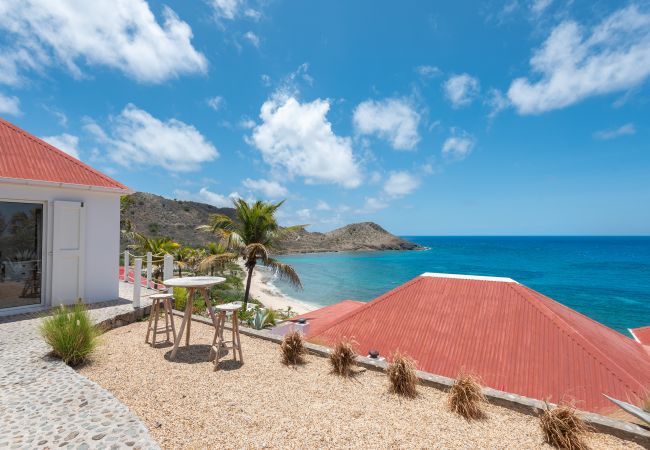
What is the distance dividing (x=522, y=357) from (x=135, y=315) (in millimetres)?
9234

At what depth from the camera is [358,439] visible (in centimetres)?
366

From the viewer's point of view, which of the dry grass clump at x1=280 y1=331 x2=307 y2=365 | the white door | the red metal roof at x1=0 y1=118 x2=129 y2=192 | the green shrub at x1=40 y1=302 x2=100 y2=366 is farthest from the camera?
the white door

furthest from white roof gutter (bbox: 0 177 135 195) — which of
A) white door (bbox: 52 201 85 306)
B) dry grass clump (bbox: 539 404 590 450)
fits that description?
dry grass clump (bbox: 539 404 590 450)

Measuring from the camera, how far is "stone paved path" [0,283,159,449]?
3.30 meters

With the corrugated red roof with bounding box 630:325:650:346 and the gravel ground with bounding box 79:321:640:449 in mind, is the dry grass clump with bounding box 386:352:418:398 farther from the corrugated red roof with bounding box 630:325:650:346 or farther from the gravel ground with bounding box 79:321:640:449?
the corrugated red roof with bounding box 630:325:650:346

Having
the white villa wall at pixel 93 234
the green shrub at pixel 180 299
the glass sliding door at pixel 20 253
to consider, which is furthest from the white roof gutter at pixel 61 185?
the green shrub at pixel 180 299

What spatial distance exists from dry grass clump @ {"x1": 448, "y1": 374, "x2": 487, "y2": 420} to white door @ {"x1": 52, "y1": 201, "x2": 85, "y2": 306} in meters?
9.47

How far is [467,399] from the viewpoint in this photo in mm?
4391

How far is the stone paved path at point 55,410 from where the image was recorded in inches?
130

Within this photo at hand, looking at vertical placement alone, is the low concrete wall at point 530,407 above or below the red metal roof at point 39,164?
below

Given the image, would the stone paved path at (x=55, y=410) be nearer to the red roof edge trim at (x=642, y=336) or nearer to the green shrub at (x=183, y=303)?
the green shrub at (x=183, y=303)

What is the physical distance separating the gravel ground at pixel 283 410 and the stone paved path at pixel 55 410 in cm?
27

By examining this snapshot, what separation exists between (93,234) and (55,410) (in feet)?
20.5

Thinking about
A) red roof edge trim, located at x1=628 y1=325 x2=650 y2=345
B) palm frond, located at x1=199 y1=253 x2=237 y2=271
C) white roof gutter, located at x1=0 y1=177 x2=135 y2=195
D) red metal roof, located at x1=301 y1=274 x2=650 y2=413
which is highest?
white roof gutter, located at x1=0 y1=177 x2=135 y2=195
